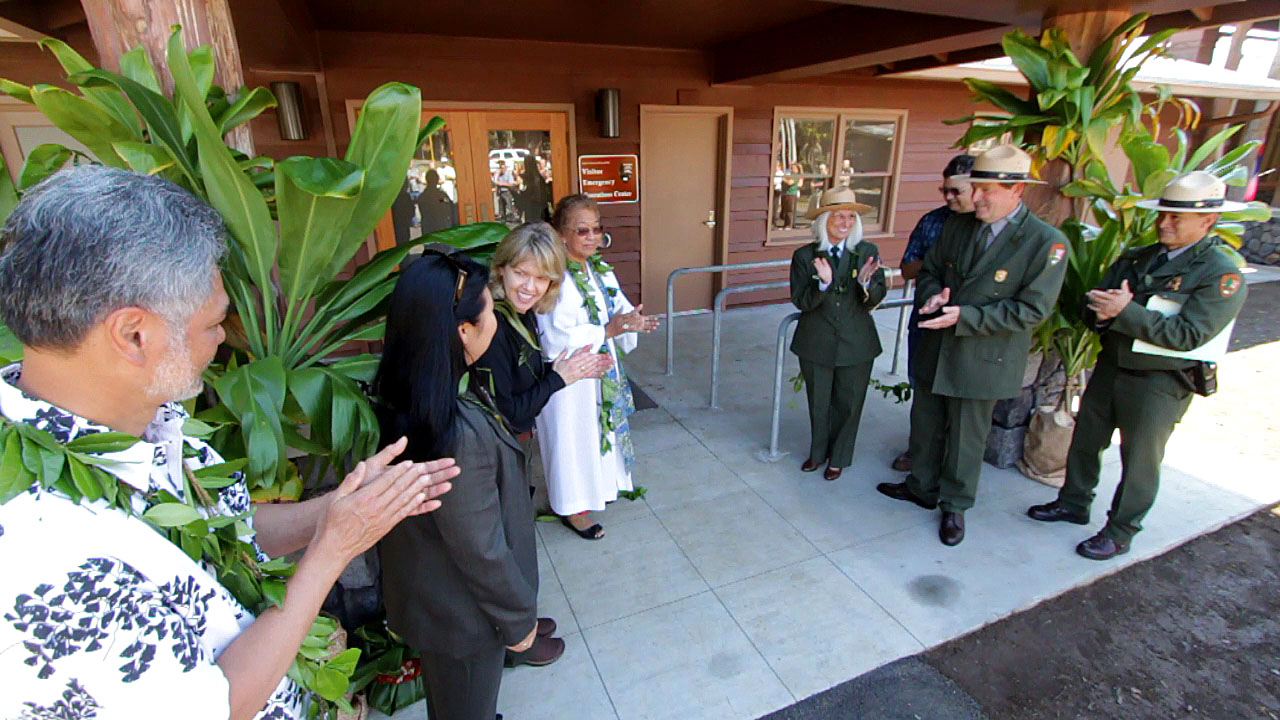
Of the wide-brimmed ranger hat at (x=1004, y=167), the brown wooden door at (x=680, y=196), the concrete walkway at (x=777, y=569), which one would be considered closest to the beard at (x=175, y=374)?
the concrete walkway at (x=777, y=569)

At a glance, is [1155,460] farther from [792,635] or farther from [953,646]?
[792,635]

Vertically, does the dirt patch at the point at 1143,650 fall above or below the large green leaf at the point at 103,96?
below

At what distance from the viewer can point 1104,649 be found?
2.20 m

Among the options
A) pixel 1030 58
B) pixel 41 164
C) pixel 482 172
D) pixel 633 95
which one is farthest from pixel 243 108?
pixel 633 95

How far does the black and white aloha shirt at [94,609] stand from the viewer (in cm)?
61

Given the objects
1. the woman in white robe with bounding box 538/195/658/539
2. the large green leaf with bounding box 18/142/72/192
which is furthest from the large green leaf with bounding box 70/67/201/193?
the woman in white robe with bounding box 538/195/658/539

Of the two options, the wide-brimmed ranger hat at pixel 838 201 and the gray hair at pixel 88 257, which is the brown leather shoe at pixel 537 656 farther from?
the wide-brimmed ranger hat at pixel 838 201

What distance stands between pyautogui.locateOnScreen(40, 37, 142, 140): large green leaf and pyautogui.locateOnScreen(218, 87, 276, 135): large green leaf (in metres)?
0.16

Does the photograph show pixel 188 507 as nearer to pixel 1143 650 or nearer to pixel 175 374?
pixel 175 374

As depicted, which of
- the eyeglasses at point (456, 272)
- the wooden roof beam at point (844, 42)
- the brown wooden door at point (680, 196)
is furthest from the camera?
the brown wooden door at point (680, 196)

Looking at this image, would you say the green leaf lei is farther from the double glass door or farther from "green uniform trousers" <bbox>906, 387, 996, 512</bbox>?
the double glass door

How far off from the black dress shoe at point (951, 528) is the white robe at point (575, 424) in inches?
61.2

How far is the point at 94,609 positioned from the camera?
25.2 inches

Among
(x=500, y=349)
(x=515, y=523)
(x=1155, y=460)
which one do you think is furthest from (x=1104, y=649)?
(x=500, y=349)
